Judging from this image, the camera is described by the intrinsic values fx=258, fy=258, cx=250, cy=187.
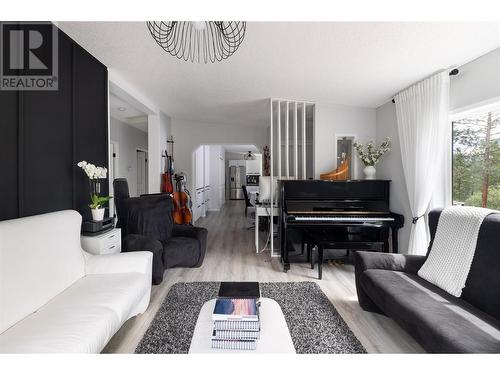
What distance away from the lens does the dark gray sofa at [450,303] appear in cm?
131

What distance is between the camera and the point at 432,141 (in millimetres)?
2770

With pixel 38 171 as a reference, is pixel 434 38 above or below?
above

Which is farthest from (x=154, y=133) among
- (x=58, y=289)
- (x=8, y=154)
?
(x=58, y=289)

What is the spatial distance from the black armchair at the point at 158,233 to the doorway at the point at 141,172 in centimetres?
394

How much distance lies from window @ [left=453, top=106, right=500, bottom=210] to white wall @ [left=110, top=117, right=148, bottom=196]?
19.1ft

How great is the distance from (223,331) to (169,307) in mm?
1214

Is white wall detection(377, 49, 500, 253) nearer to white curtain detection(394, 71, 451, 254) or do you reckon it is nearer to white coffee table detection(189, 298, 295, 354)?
white curtain detection(394, 71, 451, 254)

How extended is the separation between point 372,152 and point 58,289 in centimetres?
384

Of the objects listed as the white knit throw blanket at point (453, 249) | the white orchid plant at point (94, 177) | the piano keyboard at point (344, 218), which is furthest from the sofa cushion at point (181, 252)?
the white knit throw blanket at point (453, 249)

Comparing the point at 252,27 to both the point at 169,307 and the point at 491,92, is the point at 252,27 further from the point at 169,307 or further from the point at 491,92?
the point at 169,307

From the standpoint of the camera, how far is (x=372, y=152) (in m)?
3.72

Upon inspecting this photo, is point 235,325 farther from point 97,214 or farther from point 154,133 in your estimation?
point 154,133

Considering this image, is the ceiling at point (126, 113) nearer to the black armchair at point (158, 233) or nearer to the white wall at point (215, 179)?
the black armchair at point (158, 233)
